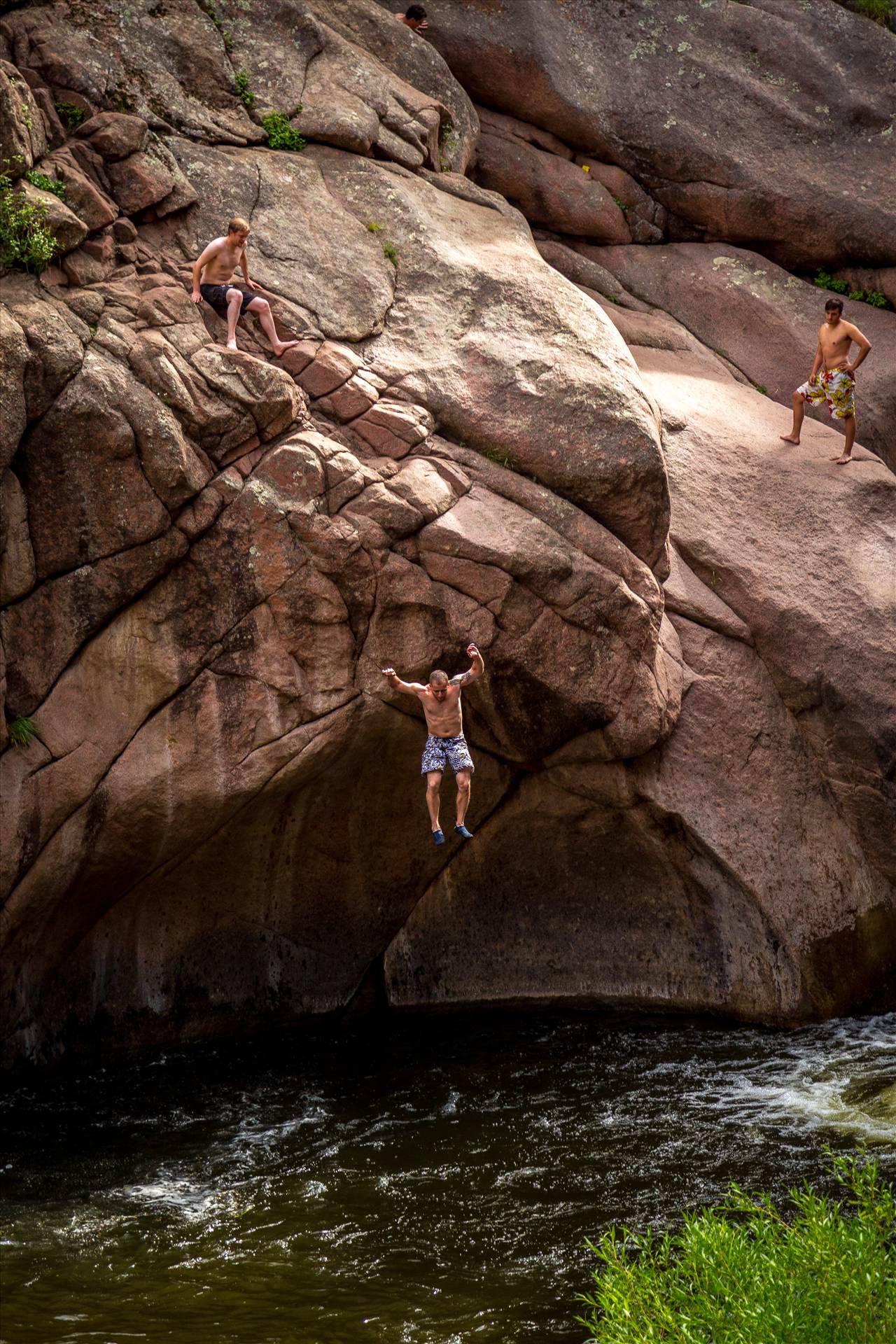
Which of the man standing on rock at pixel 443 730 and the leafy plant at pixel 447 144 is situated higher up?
the leafy plant at pixel 447 144

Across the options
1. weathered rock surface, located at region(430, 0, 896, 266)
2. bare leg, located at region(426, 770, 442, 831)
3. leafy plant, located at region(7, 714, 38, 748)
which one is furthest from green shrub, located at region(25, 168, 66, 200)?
weathered rock surface, located at region(430, 0, 896, 266)

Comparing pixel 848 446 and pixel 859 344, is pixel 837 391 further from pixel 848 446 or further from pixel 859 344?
pixel 848 446

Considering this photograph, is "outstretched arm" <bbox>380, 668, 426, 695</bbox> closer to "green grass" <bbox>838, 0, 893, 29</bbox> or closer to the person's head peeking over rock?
the person's head peeking over rock

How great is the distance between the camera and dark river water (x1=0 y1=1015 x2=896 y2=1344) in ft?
28.6

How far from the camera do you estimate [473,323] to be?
14.7 meters

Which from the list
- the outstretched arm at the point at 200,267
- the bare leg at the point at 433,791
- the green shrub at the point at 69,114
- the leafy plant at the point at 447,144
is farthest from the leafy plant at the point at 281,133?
the bare leg at the point at 433,791

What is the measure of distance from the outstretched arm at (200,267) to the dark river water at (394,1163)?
7848mm

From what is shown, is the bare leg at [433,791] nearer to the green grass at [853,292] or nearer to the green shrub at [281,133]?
the green shrub at [281,133]

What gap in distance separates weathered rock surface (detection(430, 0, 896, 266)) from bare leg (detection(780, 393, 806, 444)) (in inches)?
199

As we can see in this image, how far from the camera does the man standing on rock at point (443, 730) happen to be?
12852 millimetres

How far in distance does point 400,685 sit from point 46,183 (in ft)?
20.1

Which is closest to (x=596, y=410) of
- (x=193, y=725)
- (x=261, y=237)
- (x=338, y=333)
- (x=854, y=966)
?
(x=338, y=333)

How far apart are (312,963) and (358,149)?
32.3ft

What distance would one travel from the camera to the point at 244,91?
1555cm
